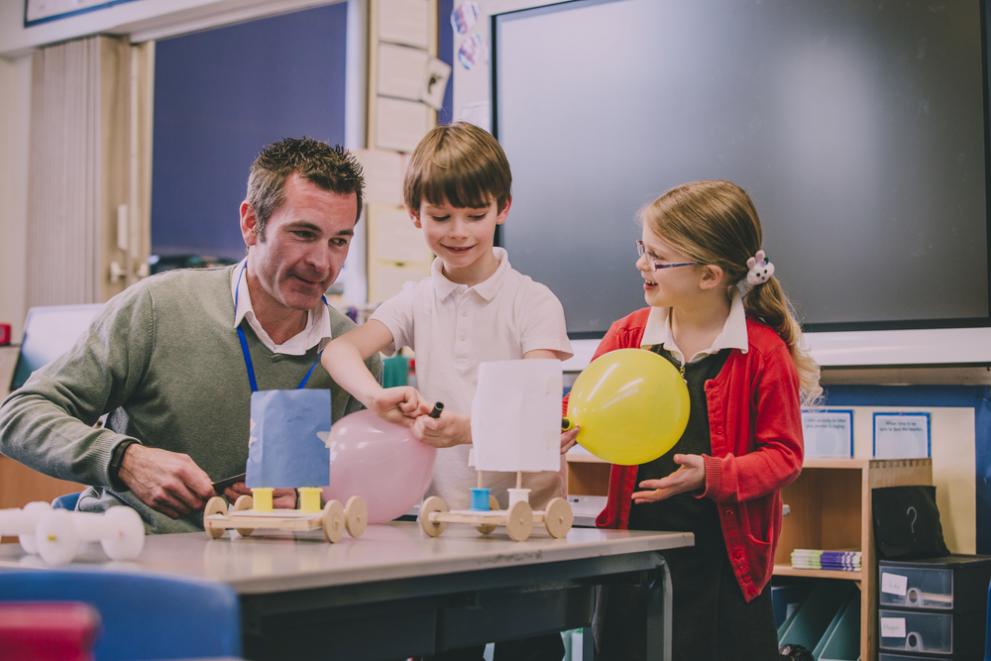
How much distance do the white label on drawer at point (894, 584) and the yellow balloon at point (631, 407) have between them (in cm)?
129

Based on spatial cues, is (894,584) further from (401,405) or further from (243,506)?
(243,506)

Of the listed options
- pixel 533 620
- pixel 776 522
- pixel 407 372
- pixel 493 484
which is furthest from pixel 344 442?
pixel 407 372

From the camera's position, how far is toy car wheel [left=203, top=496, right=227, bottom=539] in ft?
5.31

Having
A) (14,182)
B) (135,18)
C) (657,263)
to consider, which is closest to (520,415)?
(657,263)

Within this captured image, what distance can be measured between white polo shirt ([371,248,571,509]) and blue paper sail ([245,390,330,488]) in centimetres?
41

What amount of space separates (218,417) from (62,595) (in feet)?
3.51

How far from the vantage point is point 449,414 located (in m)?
1.79

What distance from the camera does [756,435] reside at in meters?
1.91

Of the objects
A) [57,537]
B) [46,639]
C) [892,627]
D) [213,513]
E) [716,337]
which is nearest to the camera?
[46,639]

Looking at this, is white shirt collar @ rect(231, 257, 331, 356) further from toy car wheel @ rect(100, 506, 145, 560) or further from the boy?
toy car wheel @ rect(100, 506, 145, 560)

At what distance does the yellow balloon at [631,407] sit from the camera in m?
1.80

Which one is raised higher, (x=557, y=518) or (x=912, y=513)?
(x=557, y=518)

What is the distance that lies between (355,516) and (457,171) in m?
0.64

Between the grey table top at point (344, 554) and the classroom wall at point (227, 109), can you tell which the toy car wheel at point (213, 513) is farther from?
the classroom wall at point (227, 109)
